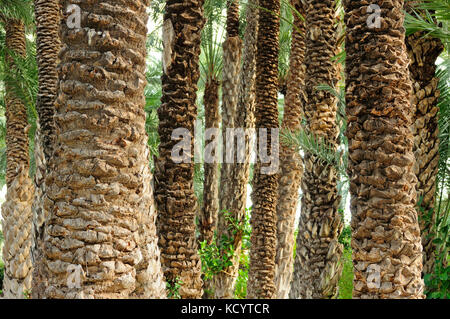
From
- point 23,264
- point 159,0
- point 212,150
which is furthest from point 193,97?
point 159,0

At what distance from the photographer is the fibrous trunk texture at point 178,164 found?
5816mm

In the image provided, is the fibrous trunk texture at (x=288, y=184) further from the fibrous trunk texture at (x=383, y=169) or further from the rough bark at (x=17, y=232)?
the fibrous trunk texture at (x=383, y=169)

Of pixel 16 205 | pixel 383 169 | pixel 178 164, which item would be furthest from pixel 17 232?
pixel 383 169

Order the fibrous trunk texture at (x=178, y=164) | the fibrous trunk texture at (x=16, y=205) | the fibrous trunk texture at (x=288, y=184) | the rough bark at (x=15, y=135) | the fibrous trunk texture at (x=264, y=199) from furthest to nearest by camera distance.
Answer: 1. the rough bark at (x=15, y=135)
2. the fibrous trunk texture at (x=288, y=184)
3. the fibrous trunk texture at (x=16, y=205)
4. the fibrous trunk texture at (x=264, y=199)
5. the fibrous trunk texture at (x=178, y=164)

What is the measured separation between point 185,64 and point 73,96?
2.91 meters

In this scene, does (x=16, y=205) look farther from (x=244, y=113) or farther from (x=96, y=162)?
(x=96, y=162)

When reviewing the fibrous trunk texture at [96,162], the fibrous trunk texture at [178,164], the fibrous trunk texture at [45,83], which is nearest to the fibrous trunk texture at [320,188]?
the fibrous trunk texture at [178,164]

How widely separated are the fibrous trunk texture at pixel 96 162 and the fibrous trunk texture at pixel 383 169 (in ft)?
6.22

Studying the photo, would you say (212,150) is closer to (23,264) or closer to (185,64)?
(23,264)

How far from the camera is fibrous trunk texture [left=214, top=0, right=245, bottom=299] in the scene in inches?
448

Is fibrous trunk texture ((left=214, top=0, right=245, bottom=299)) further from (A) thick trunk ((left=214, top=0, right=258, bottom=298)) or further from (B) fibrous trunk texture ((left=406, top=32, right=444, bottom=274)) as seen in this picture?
(B) fibrous trunk texture ((left=406, top=32, right=444, bottom=274))

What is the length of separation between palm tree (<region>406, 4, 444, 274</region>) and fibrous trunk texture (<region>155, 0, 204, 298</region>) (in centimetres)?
292

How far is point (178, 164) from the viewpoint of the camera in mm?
5805

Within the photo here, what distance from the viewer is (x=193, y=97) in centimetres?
602
